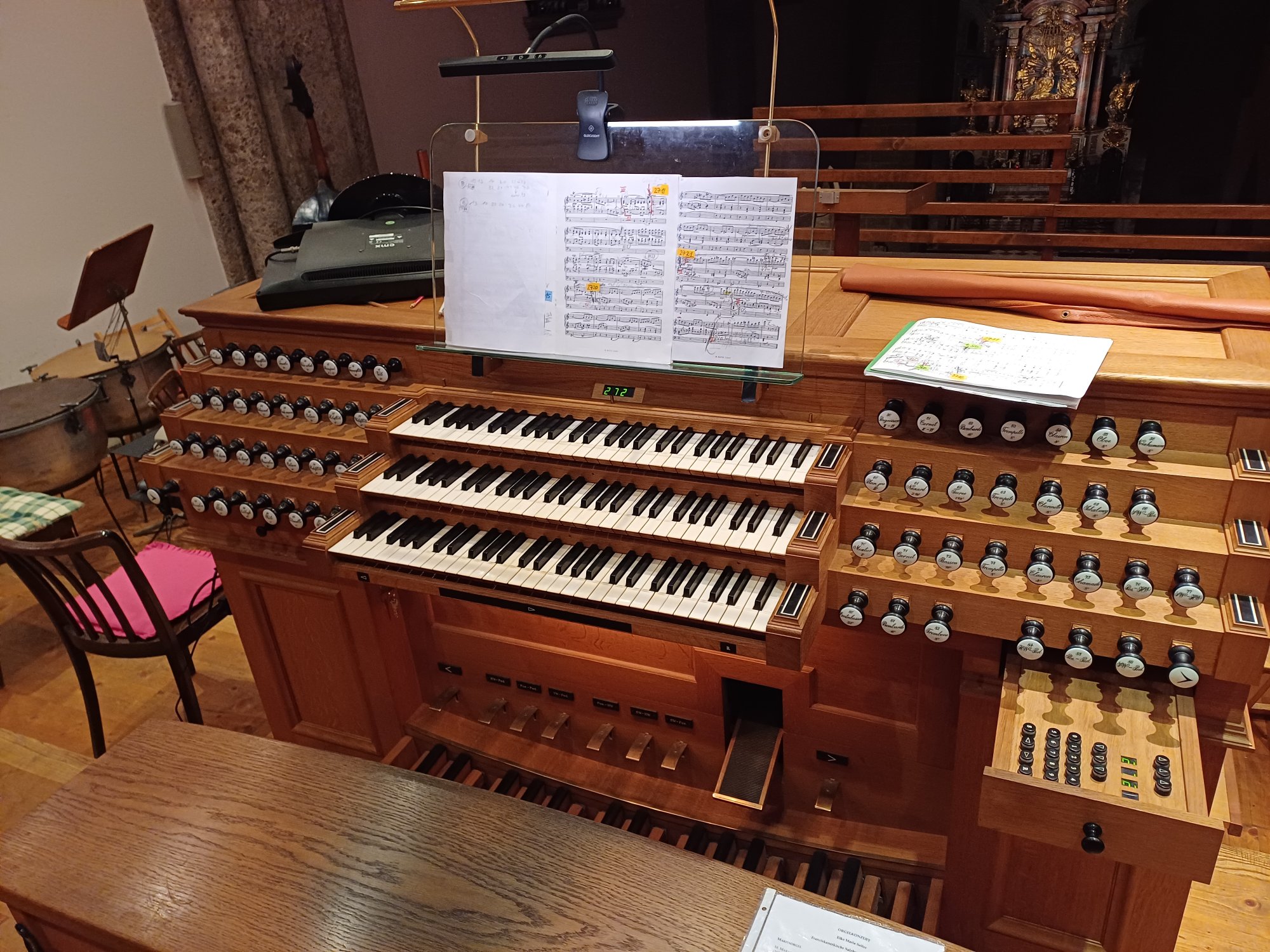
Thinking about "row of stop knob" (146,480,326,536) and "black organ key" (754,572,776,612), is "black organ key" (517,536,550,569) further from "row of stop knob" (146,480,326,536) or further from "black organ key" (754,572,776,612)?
"row of stop knob" (146,480,326,536)

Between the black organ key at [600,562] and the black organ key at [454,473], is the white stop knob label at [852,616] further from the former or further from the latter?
the black organ key at [454,473]

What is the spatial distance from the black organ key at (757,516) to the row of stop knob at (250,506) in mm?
1239

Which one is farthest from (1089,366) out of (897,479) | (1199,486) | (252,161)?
(252,161)

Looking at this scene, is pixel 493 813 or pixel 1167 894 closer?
pixel 1167 894

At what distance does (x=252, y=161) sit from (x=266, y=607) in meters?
3.88

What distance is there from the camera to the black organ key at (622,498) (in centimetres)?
201

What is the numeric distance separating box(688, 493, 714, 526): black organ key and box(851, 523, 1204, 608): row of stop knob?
1.14 ft

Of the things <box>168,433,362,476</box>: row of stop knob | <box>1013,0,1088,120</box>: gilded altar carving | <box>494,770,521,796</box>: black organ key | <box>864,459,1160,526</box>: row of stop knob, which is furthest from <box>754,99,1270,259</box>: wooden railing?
<box>494,770,521,796</box>: black organ key

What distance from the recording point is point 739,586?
5.98ft

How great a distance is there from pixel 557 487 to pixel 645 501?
25 cm

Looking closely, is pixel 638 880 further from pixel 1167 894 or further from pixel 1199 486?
pixel 1199 486

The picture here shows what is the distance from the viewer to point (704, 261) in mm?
1935

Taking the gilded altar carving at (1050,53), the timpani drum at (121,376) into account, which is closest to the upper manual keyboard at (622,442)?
the gilded altar carving at (1050,53)

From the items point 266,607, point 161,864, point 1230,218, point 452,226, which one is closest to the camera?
point 161,864
